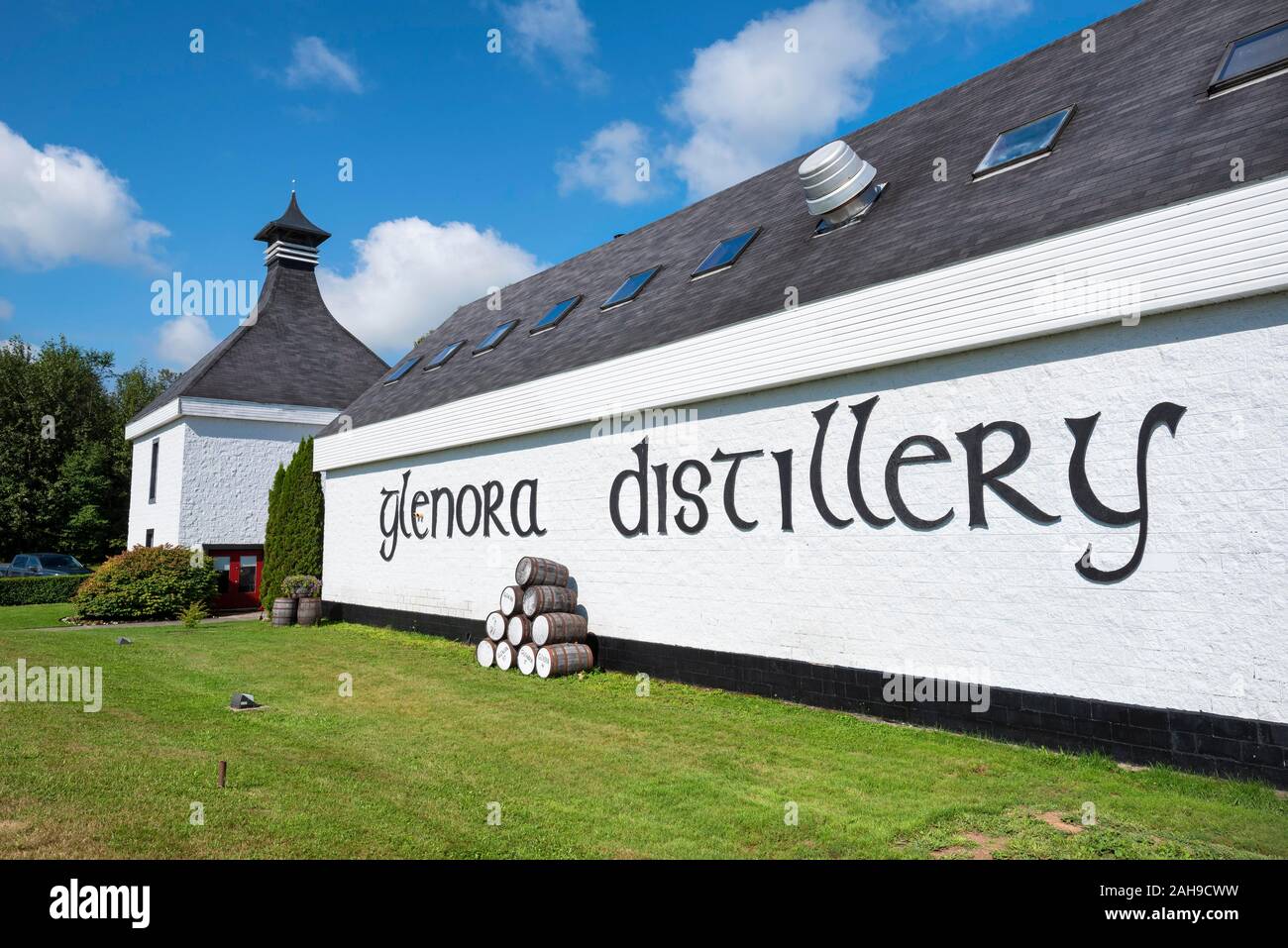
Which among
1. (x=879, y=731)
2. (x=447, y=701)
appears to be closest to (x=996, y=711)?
(x=879, y=731)

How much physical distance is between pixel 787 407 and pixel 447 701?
18.7 ft

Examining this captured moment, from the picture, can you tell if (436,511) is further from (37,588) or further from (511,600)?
(37,588)

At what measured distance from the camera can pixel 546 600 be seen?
1282 cm

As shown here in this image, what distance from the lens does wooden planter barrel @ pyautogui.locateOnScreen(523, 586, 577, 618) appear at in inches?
504

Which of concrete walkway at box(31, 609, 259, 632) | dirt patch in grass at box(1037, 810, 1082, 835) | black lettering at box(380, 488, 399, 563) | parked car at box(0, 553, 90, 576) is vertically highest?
black lettering at box(380, 488, 399, 563)

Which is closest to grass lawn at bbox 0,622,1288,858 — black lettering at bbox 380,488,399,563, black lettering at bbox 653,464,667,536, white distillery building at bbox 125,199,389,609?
black lettering at bbox 653,464,667,536

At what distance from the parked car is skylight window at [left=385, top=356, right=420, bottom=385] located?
16.7m

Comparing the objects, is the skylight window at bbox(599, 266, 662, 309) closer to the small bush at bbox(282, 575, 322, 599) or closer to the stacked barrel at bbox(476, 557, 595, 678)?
the stacked barrel at bbox(476, 557, 595, 678)

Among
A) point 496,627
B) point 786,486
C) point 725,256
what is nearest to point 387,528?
point 496,627

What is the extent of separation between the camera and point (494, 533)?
15.5 m

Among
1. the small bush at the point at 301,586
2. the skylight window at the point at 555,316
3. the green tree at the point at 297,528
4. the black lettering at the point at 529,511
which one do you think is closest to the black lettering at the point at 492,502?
the black lettering at the point at 529,511

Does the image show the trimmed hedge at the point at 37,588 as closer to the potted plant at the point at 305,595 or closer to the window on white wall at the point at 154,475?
the window on white wall at the point at 154,475

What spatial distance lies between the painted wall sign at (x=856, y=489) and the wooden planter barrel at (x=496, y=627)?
5.65 ft
